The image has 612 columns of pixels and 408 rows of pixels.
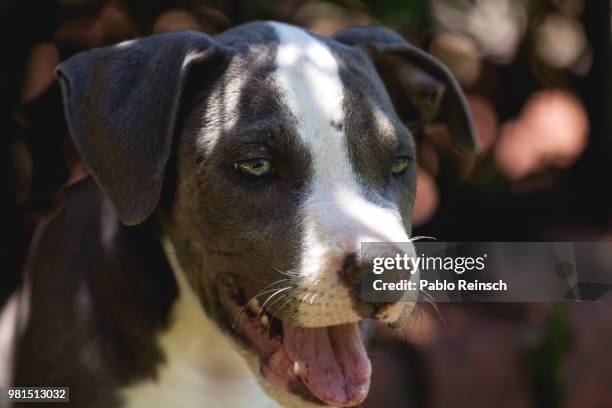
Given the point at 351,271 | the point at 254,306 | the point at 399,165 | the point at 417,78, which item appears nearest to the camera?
the point at 351,271

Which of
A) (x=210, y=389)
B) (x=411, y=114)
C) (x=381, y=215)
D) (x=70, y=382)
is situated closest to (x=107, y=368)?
(x=70, y=382)

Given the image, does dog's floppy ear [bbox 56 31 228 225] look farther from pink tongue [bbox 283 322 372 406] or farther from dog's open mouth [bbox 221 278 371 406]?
pink tongue [bbox 283 322 372 406]

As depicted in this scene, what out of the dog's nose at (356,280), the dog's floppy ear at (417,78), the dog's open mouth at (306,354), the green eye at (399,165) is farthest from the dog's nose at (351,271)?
the dog's floppy ear at (417,78)

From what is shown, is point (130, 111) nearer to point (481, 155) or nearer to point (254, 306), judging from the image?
point (254, 306)

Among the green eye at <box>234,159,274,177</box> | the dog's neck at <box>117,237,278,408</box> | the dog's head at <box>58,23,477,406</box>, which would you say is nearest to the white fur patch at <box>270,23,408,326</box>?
the dog's head at <box>58,23,477,406</box>

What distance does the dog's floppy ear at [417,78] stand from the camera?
133 inches

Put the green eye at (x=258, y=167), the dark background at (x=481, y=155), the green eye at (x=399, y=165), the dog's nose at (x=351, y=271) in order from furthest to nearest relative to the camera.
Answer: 1. the dark background at (x=481, y=155)
2. the green eye at (x=399, y=165)
3. the green eye at (x=258, y=167)
4. the dog's nose at (x=351, y=271)

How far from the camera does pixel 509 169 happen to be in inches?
200

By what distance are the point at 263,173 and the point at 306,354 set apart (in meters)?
0.49

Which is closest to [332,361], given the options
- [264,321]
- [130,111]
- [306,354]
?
[306,354]

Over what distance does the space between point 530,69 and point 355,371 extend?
9.01 feet

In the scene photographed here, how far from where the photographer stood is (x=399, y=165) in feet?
9.77

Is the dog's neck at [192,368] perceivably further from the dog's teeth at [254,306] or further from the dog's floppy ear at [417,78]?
the dog's floppy ear at [417,78]

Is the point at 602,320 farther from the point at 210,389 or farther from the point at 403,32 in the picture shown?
the point at 210,389
